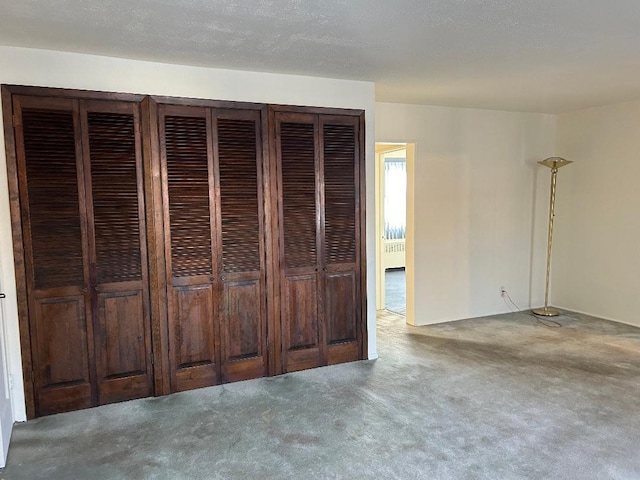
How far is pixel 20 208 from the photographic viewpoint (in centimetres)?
307

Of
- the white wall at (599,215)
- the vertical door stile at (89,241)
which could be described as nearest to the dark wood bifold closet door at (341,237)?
the vertical door stile at (89,241)

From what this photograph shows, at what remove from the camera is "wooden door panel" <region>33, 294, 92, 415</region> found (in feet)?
10.5

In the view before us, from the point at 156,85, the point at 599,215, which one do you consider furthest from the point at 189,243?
the point at 599,215

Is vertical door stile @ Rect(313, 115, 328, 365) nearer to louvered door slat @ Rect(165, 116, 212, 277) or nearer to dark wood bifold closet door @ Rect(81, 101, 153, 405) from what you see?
louvered door slat @ Rect(165, 116, 212, 277)

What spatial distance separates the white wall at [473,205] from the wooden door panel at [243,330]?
2232 millimetres

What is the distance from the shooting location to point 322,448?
279cm

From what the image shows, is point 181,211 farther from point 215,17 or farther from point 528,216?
point 528,216

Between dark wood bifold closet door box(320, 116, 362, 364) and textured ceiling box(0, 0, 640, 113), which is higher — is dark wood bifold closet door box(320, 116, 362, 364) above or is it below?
below

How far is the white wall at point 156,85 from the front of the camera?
10.0ft

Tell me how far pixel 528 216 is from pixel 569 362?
2.41 metres

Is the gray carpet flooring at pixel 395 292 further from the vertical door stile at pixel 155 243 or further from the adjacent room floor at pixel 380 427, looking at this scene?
the vertical door stile at pixel 155 243

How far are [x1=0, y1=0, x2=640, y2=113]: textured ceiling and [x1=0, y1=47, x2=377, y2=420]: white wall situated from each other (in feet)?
0.34

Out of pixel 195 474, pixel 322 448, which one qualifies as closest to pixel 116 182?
pixel 195 474

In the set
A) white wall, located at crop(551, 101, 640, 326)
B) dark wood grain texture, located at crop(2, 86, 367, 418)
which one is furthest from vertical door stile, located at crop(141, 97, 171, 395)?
white wall, located at crop(551, 101, 640, 326)
